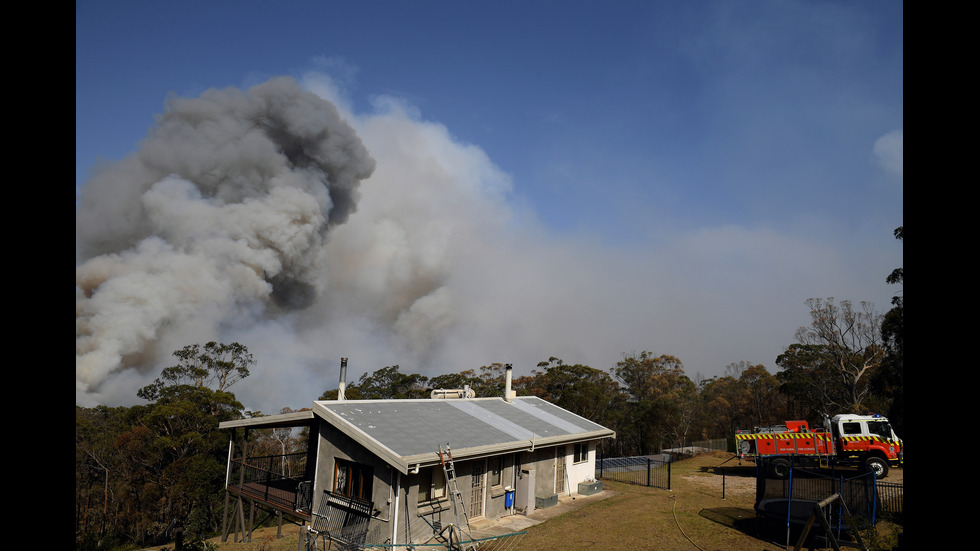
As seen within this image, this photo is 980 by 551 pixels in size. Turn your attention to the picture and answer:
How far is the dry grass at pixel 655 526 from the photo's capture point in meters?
16.0

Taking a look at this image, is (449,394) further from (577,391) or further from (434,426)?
(577,391)

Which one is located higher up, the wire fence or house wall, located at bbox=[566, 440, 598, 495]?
house wall, located at bbox=[566, 440, 598, 495]

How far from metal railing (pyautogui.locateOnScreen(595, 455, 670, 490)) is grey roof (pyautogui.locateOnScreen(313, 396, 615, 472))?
3152mm

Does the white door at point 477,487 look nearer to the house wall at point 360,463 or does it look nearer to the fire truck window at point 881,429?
the house wall at point 360,463

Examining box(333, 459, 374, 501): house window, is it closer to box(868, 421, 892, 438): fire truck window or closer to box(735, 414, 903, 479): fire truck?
box(735, 414, 903, 479): fire truck

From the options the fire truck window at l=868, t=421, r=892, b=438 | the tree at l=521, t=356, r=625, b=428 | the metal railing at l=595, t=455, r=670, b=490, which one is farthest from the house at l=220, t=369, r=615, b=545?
the tree at l=521, t=356, r=625, b=428

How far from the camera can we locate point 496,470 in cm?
1952

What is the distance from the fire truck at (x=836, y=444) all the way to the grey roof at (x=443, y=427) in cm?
785

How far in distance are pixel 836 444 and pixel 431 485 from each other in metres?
20.3

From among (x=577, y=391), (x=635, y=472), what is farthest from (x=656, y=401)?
(x=635, y=472)

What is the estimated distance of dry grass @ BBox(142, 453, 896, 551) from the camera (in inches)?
629

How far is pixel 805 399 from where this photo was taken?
46844 millimetres
